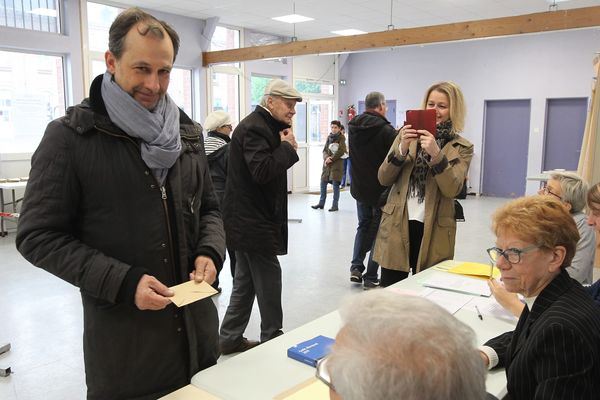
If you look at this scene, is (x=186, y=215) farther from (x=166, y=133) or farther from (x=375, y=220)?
(x=375, y=220)

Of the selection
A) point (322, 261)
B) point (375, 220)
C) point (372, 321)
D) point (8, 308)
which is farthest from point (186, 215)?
point (322, 261)

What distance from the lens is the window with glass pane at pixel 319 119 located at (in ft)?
39.9

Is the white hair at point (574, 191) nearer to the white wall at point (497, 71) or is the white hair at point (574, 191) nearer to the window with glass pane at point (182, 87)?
the window with glass pane at point (182, 87)

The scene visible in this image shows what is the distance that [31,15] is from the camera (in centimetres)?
708

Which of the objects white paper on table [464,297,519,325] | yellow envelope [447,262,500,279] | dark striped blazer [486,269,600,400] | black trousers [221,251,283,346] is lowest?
black trousers [221,251,283,346]

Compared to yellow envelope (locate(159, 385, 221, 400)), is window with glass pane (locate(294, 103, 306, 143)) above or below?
above

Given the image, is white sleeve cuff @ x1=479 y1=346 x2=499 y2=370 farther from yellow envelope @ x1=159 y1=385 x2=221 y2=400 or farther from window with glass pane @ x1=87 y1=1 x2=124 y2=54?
window with glass pane @ x1=87 y1=1 x2=124 y2=54

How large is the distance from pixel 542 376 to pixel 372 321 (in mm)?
754

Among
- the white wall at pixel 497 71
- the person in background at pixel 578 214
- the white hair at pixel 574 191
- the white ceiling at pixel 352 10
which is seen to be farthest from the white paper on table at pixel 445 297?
the white wall at pixel 497 71

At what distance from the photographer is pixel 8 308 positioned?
398cm

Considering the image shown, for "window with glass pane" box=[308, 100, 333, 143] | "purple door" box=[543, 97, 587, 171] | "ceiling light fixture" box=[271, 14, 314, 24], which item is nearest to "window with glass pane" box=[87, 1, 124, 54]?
"ceiling light fixture" box=[271, 14, 314, 24]

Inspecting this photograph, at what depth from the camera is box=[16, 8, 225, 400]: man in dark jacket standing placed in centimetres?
129

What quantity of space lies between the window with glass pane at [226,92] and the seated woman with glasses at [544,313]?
29.4 feet

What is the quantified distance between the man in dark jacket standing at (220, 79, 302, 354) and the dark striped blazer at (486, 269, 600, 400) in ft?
5.52
